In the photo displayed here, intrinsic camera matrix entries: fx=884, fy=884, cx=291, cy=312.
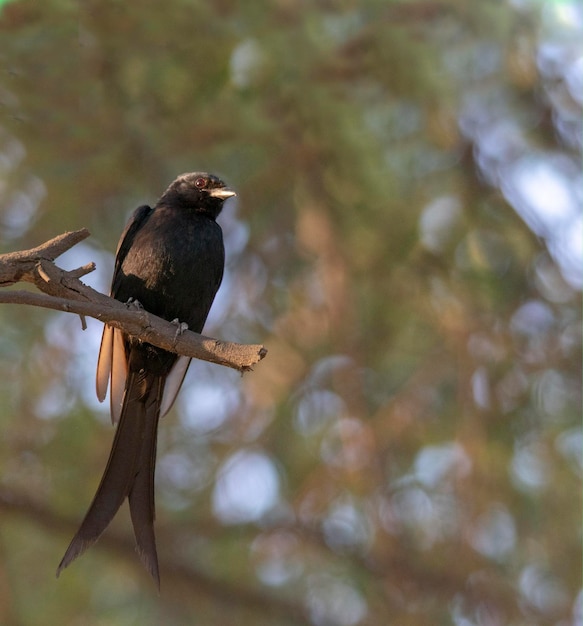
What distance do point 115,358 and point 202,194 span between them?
0.86 meters

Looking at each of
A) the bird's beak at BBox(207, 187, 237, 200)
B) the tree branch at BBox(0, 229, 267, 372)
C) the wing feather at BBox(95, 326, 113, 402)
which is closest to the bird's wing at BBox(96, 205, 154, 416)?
the wing feather at BBox(95, 326, 113, 402)

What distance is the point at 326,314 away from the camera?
5.54 meters

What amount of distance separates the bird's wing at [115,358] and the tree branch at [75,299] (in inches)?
30.9

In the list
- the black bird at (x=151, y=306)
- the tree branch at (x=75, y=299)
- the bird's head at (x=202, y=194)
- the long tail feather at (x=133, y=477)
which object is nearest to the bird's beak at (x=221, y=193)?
the bird's head at (x=202, y=194)

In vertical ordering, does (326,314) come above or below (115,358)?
above

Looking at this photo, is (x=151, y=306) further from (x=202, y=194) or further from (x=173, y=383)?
(x=202, y=194)

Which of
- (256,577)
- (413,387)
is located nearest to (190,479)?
(256,577)

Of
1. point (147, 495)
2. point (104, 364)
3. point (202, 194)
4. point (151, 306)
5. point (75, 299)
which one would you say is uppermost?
point (202, 194)

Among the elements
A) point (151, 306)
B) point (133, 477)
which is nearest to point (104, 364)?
point (151, 306)

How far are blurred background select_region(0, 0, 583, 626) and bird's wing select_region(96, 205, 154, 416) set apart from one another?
116 centimetres

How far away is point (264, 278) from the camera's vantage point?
553cm

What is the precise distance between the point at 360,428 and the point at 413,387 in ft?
1.72

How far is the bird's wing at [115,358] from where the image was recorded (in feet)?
11.5

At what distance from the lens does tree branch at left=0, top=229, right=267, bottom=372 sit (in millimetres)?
2533
